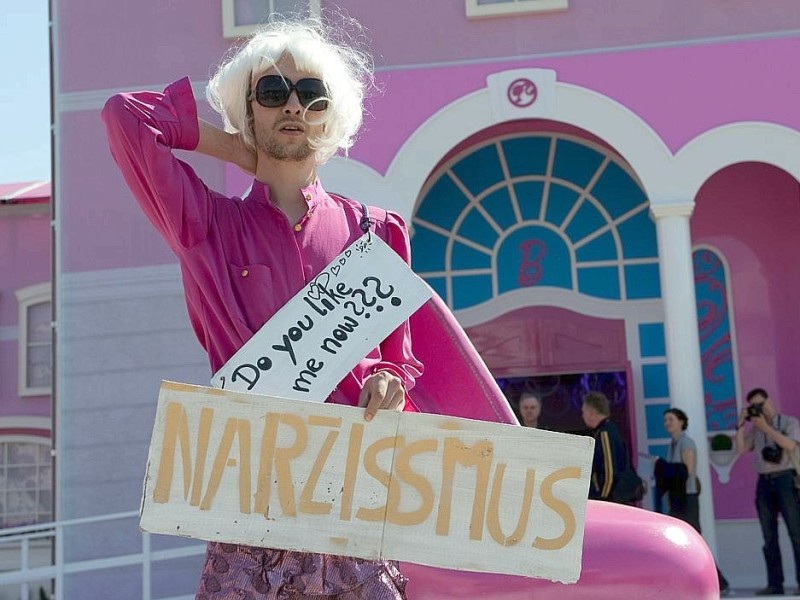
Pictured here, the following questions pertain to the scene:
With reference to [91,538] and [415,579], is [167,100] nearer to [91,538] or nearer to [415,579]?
[415,579]

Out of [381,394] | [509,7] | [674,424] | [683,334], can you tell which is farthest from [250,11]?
[381,394]

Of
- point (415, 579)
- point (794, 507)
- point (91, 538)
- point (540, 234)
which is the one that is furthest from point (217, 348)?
point (540, 234)

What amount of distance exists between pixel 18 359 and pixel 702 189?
12001 mm

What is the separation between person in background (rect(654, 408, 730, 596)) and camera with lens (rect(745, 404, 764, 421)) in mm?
579

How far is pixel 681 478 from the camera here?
30.2 ft

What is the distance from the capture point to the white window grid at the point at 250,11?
35.8 feet

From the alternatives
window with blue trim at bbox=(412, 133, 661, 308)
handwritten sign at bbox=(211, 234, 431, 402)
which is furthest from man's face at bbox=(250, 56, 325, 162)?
window with blue trim at bbox=(412, 133, 661, 308)

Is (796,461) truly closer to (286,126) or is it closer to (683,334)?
(683,334)

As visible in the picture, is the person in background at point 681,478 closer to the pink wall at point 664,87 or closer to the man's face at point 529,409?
the man's face at point 529,409

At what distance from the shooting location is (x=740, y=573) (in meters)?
11.1

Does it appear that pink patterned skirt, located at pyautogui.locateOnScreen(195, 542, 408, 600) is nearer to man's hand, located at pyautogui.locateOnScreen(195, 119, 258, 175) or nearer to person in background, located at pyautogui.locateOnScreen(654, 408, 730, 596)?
man's hand, located at pyautogui.locateOnScreen(195, 119, 258, 175)

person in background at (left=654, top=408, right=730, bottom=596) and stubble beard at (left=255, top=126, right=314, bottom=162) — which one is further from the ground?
stubble beard at (left=255, top=126, right=314, bottom=162)

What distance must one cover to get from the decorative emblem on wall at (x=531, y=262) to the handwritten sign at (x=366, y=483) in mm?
9452

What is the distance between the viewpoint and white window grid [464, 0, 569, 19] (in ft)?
34.4
